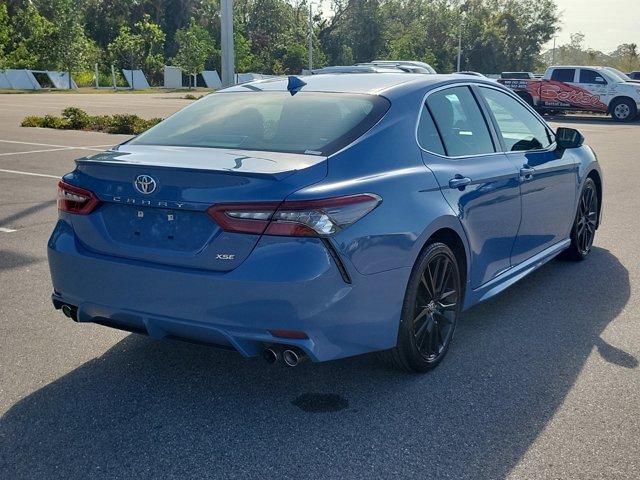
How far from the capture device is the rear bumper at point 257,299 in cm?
326

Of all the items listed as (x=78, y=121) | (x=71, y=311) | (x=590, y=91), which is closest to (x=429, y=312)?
(x=71, y=311)

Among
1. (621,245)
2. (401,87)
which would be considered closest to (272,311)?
(401,87)

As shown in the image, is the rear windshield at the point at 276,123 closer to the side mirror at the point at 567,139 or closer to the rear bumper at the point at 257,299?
the rear bumper at the point at 257,299

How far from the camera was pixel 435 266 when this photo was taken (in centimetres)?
403

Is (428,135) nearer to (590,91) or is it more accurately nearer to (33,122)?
(33,122)

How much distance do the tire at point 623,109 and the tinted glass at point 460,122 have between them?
25.1 metres

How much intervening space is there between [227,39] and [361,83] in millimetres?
11073

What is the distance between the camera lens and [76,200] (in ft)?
12.4

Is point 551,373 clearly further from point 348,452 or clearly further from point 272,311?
point 272,311

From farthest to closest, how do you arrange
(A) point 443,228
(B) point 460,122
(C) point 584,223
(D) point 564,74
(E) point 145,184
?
(D) point 564,74 < (C) point 584,223 < (B) point 460,122 < (A) point 443,228 < (E) point 145,184

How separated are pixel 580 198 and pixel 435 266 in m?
2.79

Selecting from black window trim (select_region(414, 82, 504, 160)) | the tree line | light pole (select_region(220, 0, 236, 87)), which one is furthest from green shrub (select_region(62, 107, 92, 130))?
the tree line

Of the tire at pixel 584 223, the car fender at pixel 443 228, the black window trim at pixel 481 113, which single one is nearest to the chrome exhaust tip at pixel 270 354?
the car fender at pixel 443 228

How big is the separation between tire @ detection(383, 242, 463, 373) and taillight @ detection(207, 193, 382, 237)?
670 mm
